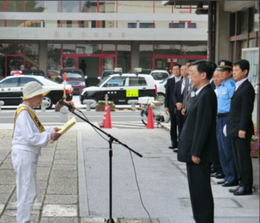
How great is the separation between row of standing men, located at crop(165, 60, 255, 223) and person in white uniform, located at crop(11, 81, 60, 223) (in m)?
1.43

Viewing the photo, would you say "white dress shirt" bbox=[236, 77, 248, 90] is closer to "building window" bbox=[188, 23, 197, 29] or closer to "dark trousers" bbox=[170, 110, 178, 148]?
"dark trousers" bbox=[170, 110, 178, 148]

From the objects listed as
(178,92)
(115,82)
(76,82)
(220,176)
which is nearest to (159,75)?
(76,82)

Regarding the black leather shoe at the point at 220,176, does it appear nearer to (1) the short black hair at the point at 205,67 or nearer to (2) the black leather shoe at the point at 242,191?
(2) the black leather shoe at the point at 242,191

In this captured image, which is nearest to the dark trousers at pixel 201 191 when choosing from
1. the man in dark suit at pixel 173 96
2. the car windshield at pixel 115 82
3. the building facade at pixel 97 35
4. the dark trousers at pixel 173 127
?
the man in dark suit at pixel 173 96

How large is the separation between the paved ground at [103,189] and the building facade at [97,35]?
90.0 feet

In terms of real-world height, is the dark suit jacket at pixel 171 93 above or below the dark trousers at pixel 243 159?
above

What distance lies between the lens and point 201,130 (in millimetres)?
5305

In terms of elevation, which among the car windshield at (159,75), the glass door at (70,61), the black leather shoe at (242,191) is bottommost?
the black leather shoe at (242,191)

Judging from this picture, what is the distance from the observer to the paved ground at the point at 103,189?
6.55 meters

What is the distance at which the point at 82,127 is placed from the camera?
16312 millimetres

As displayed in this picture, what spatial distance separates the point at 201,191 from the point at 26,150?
184 cm

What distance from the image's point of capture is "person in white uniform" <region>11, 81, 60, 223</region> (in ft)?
18.0

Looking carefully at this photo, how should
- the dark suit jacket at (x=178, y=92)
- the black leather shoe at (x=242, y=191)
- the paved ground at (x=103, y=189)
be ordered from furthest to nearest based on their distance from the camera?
the dark suit jacket at (x=178, y=92), the black leather shoe at (x=242, y=191), the paved ground at (x=103, y=189)

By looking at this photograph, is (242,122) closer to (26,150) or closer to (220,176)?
(220,176)
